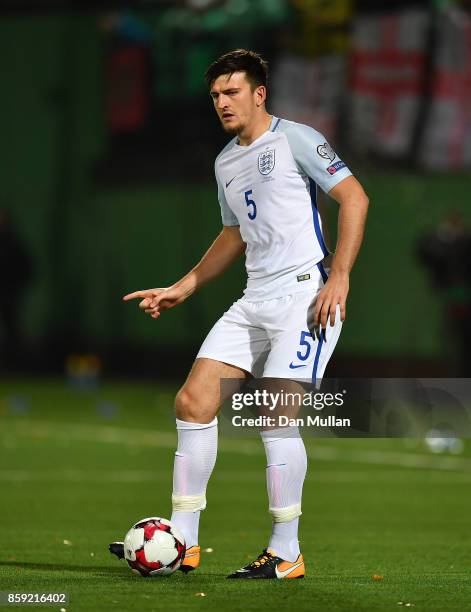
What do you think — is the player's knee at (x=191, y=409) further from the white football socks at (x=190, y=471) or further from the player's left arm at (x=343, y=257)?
the player's left arm at (x=343, y=257)

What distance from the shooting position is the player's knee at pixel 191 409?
7.60m

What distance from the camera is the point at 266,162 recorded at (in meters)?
7.60

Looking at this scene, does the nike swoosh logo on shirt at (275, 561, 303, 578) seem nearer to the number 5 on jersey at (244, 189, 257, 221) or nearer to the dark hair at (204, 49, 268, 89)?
the number 5 on jersey at (244, 189, 257, 221)

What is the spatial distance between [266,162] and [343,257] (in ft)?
2.01

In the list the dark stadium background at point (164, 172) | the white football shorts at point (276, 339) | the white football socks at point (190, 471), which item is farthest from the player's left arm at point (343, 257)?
the dark stadium background at point (164, 172)

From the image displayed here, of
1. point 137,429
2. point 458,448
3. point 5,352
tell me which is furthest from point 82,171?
point 458,448

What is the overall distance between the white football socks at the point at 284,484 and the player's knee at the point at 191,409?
29 centimetres

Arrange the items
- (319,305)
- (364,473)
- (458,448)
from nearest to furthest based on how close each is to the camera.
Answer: (319,305) → (364,473) → (458,448)

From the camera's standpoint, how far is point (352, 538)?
9836 mm

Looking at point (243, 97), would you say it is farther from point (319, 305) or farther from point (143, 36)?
point (143, 36)

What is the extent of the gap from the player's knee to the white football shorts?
0.19 meters

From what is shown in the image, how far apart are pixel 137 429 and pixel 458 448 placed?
3387 millimetres

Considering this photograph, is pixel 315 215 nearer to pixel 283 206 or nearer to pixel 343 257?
pixel 283 206

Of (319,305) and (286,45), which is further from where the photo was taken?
(286,45)
